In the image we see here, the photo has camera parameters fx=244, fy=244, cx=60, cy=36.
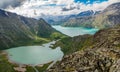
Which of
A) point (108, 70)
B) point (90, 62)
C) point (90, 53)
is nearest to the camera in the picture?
point (108, 70)

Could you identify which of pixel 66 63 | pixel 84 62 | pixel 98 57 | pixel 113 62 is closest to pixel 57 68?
pixel 66 63

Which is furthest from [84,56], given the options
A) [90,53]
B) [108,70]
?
[108,70]

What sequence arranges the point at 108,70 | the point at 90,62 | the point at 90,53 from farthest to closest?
1. the point at 90,53
2. the point at 90,62
3. the point at 108,70

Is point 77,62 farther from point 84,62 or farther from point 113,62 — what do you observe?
point 113,62

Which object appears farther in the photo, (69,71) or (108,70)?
(69,71)

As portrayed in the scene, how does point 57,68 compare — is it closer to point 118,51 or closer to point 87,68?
point 87,68

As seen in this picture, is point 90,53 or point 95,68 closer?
point 95,68

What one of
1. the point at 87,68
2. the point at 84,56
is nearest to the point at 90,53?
the point at 84,56

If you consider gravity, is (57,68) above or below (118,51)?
below
